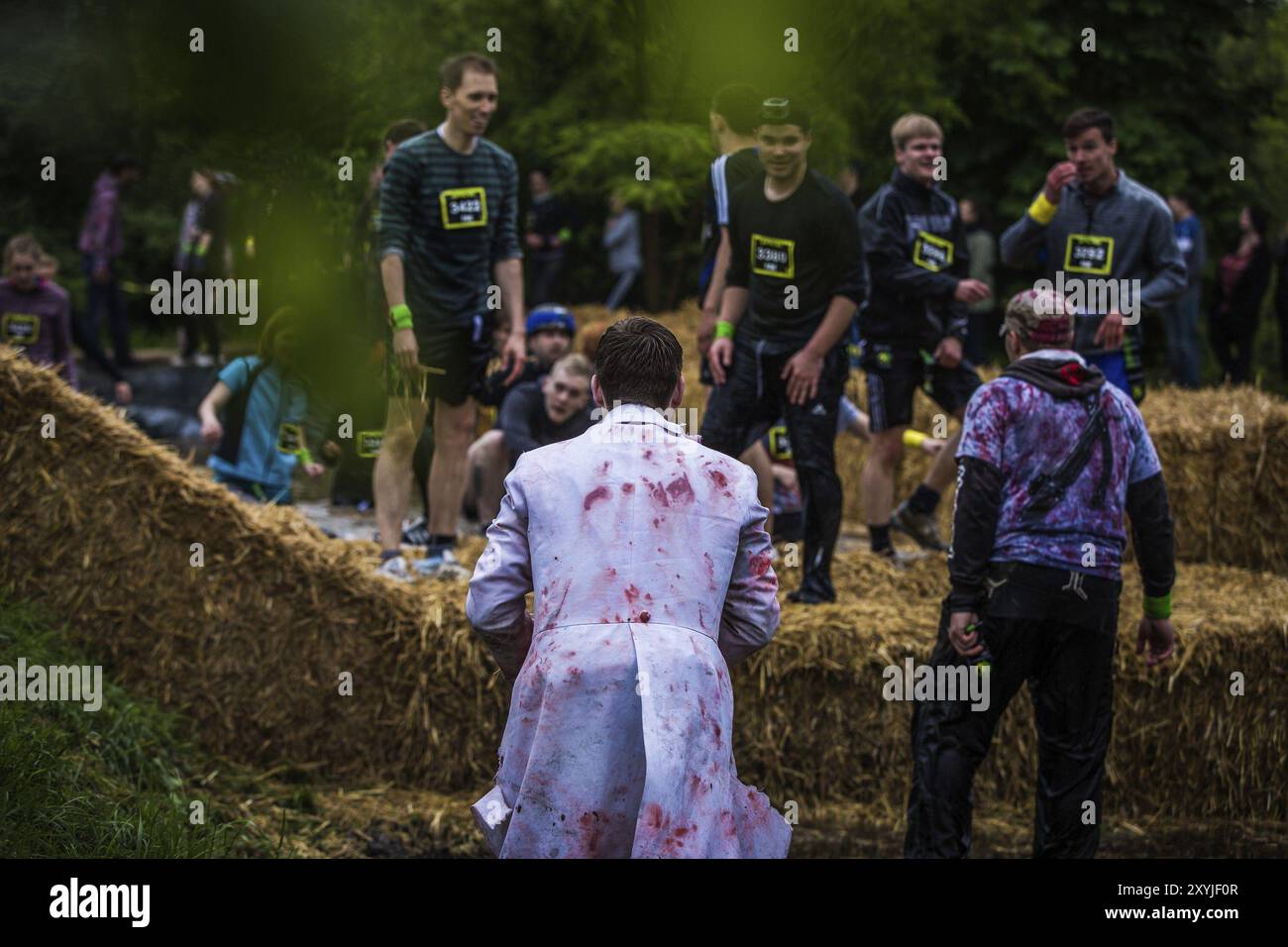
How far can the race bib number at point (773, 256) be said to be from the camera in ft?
21.8

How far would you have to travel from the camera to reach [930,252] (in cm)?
771

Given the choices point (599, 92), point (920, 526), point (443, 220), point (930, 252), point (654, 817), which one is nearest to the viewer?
point (654, 817)

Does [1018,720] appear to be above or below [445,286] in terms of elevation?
below

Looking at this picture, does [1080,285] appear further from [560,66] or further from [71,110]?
[560,66]

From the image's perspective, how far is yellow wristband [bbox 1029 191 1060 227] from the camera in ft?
23.9

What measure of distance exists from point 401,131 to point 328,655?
288 centimetres

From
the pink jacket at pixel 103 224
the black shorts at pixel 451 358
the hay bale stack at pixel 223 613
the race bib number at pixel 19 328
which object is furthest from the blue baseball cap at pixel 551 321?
the pink jacket at pixel 103 224

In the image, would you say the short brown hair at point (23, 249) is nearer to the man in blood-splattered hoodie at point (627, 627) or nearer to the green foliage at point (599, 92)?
the green foliage at point (599, 92)

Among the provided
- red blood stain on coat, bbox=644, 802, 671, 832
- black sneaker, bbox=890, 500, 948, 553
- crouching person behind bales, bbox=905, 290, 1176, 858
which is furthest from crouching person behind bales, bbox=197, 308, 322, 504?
red blood stain on coat, bbox=644, 802, 671, 832

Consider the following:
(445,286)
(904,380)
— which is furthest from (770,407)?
(445,286)

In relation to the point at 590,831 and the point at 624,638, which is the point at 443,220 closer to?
the point at 624,638

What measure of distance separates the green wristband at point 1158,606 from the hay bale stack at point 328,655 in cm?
129

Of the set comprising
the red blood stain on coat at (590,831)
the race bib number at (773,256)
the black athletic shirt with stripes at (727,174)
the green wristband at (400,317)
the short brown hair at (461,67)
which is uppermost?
the short brown hair at (461,67)

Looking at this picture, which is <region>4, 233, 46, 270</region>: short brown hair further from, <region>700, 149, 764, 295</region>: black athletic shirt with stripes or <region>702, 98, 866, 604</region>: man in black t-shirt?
<region>702, 98, 866, 604</region>: man in black t-shirt
